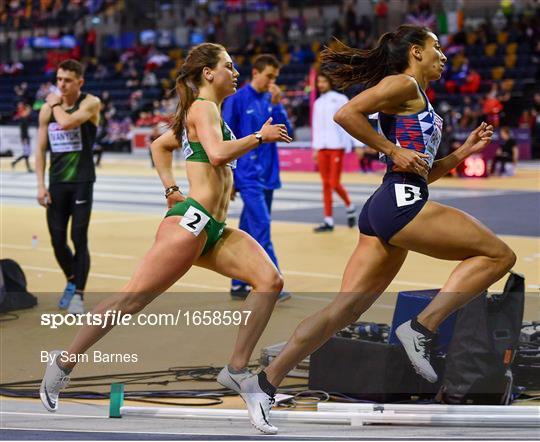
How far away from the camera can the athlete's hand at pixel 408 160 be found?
204 inches

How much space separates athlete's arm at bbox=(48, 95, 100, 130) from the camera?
851cm

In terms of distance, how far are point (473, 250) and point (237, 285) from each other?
4.61 m

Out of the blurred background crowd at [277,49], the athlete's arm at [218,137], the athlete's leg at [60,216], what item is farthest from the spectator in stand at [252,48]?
the athlete's arm at [218,137]

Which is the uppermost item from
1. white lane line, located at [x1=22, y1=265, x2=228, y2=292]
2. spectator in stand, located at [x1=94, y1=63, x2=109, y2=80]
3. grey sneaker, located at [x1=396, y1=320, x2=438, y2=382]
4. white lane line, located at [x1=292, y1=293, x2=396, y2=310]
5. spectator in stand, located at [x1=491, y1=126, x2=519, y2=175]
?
grey sneaker, located at [x1=396, y1=320, x2=438, y2=382]

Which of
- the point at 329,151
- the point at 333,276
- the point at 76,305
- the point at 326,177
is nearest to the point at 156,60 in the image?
the point at 329,151

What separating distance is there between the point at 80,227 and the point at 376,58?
3880 mm

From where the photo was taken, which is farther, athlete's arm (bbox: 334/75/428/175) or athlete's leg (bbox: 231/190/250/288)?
athlete's leg (bbox: 231/190/250/288)

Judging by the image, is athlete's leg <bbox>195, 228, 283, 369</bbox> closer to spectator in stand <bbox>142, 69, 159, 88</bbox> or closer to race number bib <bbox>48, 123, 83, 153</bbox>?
race number bib <bbox>48, 123, 83, 153</bbox>

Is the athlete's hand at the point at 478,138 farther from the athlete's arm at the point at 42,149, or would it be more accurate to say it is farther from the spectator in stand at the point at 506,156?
the spectator in stand at the point at 506,156

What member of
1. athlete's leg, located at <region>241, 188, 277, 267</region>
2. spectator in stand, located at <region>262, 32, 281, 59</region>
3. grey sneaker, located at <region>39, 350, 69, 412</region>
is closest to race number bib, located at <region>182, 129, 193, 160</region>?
grey sneaker, located at <region>39, 350, 69, 412</region>

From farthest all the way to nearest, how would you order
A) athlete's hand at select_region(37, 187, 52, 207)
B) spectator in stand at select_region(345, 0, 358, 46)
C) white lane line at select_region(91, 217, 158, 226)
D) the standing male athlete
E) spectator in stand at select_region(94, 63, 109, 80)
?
spectator in stand at select_region(94, 63, 109, 80) → spectator in stand at select_region(345, 0, 358, 46) → white lane line at select_region(91, 217, 158, 226) → athlete's hand at select_region(37, 187, 52, 207) → the standing male athlete

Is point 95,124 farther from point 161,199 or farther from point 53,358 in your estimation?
point 161,199

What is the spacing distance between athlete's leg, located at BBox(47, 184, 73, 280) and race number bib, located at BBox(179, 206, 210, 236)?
357cm

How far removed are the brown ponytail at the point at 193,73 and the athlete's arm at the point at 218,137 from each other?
15cm
